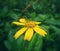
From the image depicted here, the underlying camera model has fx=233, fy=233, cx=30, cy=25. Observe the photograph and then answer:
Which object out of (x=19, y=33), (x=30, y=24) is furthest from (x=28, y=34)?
(x=30, y=24)

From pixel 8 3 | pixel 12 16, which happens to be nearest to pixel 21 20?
pixel 12 16

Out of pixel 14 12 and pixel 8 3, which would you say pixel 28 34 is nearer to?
pixel 14 12

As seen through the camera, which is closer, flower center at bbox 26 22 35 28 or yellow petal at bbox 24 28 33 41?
yellow petal at bbox 24 28 33 41

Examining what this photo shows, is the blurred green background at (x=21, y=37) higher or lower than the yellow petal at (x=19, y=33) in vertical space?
lower

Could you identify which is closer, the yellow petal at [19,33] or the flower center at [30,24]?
the yellow petal at [19,33]

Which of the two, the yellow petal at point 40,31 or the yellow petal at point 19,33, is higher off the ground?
the yellow petal at point 19,33

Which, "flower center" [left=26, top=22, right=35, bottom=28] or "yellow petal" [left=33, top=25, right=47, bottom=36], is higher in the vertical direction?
"yellow petal" [left=33, top=25, right=47, bottom=36]

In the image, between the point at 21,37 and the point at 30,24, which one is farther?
the point at 30,24

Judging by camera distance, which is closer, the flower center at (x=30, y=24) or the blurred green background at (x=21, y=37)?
the blurred green background at (x=21, y=37)

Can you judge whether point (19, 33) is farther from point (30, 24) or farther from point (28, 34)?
point (30, 24)

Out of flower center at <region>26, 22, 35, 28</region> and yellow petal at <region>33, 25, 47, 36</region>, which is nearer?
yellow petal at <region>33, 25, 47, 36</region>

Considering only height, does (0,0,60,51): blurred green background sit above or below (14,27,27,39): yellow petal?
below
